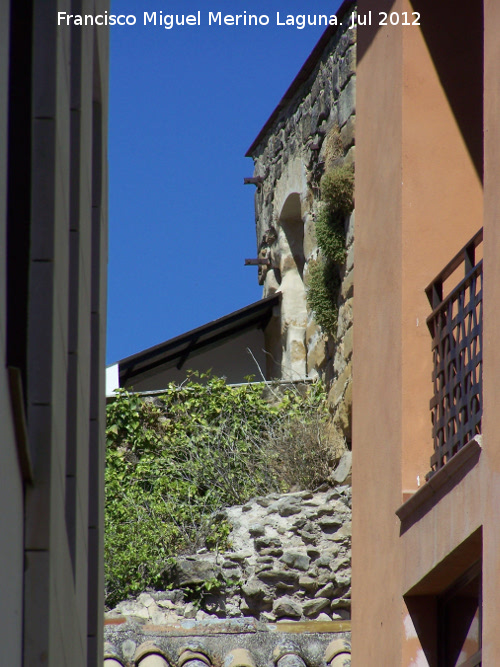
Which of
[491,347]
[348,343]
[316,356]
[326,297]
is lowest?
[491,347]

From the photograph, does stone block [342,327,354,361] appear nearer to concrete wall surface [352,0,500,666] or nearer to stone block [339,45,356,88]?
stone block [339,45,356,88]

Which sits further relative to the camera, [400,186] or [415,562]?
[400,186]

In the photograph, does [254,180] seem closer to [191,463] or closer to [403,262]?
[191,463]

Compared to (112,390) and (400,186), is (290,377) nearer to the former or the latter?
(112,390)

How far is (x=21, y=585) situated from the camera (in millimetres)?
2947

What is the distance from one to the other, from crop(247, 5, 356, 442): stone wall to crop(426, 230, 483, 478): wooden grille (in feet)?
16.8

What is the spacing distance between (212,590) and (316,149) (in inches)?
206

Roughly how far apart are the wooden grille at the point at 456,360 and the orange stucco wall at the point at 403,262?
0.42 ft

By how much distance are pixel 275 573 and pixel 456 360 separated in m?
4.85

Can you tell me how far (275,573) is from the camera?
985 centimetres

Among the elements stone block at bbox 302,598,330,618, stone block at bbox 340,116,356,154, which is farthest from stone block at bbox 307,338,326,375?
stone block at bbox 302,598,330,618

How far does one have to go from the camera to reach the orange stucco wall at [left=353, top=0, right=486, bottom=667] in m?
5.85

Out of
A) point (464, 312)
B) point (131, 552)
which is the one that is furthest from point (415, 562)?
point (131, 552)

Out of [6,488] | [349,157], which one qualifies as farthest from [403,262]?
[349,157]
